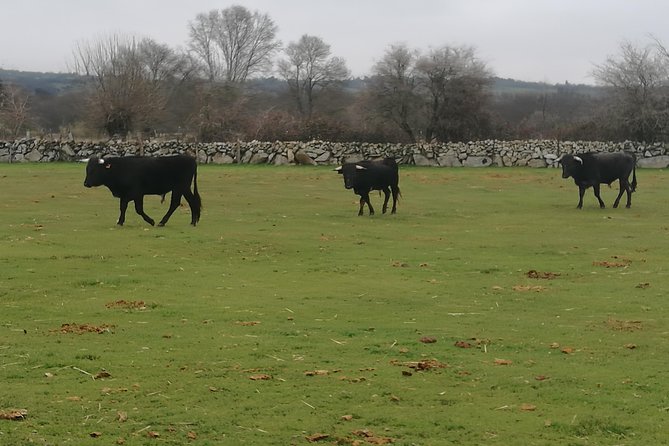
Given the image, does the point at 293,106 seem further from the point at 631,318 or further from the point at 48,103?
the point at 631,318

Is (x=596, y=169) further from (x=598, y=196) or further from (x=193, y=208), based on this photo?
(x=193, y=208)

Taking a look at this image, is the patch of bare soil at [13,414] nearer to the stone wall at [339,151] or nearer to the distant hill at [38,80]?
the stone wall at [339,151]

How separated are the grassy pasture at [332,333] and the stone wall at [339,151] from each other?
26049 millimetres

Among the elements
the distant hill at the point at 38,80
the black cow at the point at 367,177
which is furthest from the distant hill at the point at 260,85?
the black cow at the point at 367,177

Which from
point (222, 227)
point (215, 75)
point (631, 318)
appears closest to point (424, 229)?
point (222, 227)

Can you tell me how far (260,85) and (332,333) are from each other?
77.3 meters

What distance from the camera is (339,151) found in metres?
45.9

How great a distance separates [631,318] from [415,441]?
16.1 feet

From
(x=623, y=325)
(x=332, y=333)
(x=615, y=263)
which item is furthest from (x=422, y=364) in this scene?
(x=615, y=263)

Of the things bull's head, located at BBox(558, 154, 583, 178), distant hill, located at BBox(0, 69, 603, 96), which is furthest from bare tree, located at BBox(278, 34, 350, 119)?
bull's head, located at BBox(558, 154, 583, 178)

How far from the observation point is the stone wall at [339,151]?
149 feet

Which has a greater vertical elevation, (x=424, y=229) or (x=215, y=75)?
(x=215, y=75)

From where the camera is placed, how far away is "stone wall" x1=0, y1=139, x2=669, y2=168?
45344mm

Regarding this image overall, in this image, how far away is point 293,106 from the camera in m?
76.4
